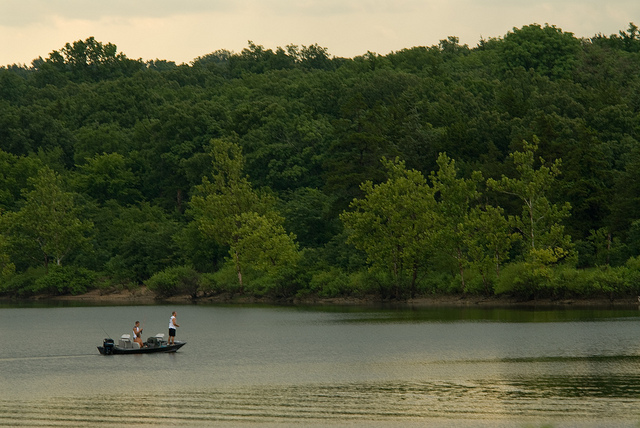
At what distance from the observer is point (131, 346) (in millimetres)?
52031

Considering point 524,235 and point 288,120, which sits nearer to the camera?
point 524,235

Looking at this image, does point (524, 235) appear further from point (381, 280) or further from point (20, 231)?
point (20, 231)

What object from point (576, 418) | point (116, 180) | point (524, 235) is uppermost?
point (116, 180)

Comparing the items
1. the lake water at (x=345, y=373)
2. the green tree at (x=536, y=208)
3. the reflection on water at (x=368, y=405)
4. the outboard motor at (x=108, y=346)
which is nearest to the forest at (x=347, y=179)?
the green tree at (x=536, y=208)

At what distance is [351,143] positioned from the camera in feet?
357

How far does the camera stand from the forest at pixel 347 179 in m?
86.7

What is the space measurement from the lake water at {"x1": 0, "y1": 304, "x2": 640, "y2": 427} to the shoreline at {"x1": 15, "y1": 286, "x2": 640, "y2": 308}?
940 cm

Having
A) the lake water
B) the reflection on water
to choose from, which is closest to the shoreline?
the lake water

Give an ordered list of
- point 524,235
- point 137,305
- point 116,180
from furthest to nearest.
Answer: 1. point 116,180
2. point 137,305
3. point 524,235

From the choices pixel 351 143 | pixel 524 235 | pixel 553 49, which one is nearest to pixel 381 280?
pixel 524 235

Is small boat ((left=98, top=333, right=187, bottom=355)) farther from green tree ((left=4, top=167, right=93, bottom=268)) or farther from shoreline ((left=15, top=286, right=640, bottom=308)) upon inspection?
green tree ((left=4, top=167, right=93, bottom=268))

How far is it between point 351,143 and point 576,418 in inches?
3127

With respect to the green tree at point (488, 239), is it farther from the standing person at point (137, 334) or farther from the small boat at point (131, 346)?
the standing person at point (137, 334)

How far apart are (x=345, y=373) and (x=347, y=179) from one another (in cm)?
6107
